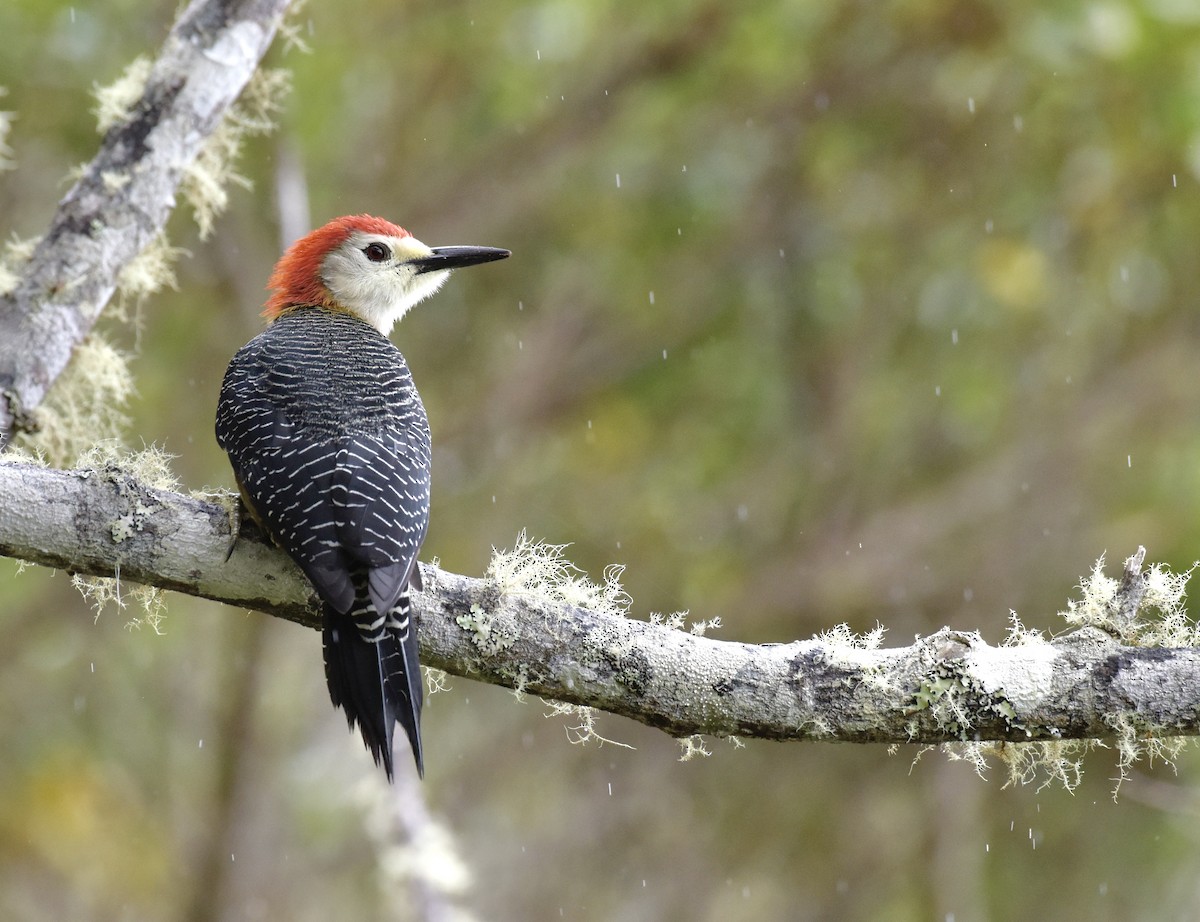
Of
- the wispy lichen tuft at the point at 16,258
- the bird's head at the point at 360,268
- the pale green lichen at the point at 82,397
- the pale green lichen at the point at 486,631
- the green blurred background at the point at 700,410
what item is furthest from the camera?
the green blurred background at the point at 700,410

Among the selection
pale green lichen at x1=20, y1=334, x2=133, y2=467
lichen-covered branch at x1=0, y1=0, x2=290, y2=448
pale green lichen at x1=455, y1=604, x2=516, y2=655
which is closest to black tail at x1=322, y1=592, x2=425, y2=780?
pale green lichen at x1=455, y1=604, x2=516, y2=655

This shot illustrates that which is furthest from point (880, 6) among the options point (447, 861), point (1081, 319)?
point (447, 861)

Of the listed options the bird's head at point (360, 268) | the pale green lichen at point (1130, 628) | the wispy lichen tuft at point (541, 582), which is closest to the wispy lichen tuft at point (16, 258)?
the bird's head at point (360, 268)

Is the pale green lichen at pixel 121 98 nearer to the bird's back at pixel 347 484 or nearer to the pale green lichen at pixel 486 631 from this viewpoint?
the bird's back at pixel 347 484

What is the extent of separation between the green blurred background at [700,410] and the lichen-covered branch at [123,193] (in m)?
2.29

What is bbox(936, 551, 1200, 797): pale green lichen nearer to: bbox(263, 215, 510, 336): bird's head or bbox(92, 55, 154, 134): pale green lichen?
bbox(263, 215, 510, 336): bird's head

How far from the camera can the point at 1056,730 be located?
8.86 ft

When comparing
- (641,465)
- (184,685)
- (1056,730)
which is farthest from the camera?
(641,465)

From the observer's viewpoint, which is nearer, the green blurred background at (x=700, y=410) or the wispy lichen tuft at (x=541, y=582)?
the wispy lichen tuft at (x=541, y=582)

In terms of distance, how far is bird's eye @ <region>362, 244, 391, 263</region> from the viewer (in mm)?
4789

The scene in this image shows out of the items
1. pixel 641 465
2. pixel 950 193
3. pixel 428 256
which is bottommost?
pixel 428 256

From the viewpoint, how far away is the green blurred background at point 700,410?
7.11 m

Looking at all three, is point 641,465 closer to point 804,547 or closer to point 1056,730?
point 804,547

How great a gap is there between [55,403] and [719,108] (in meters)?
4.33
